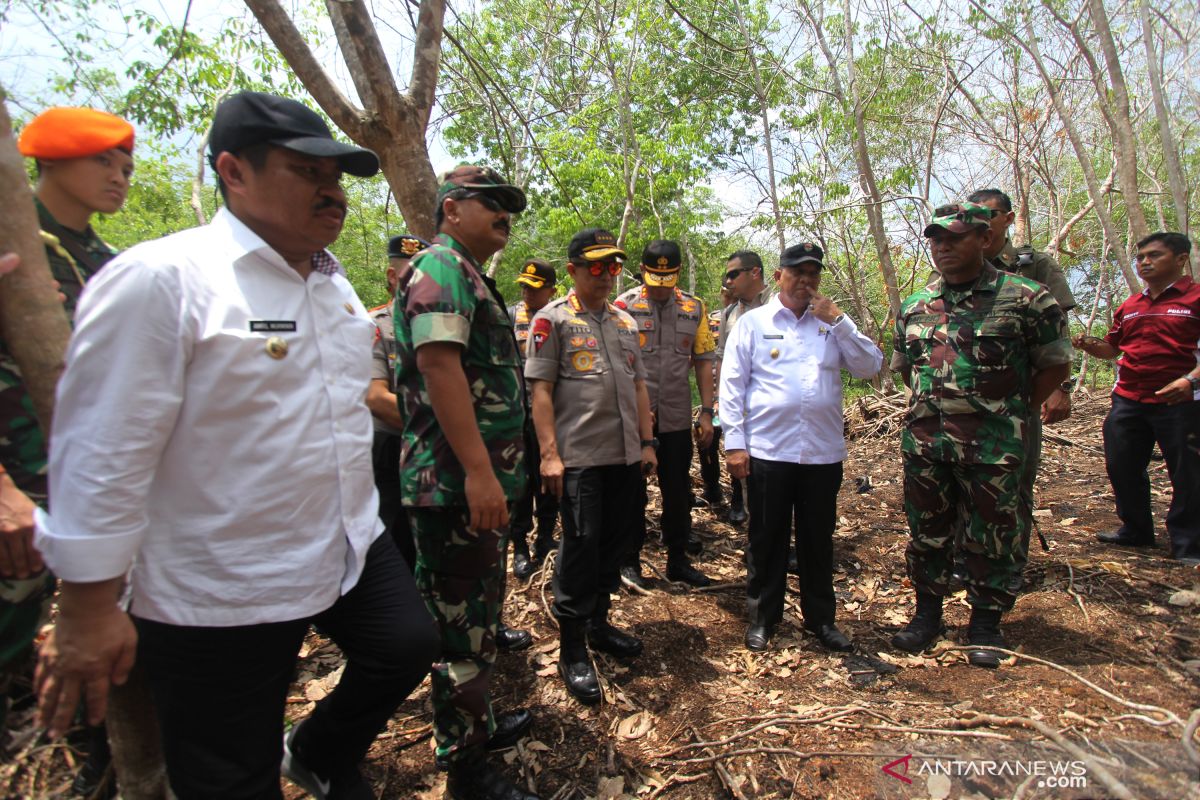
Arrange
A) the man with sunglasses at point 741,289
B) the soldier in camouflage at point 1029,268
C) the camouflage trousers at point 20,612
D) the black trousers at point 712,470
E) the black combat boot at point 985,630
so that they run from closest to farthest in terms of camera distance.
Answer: the camouflage trousers at point 20,612 → the black combat boot at point 985,630 → the soldier in camouflage at point 1029,268 → the man with sunglasses at point 741,289 → the black trousers at point 712,470

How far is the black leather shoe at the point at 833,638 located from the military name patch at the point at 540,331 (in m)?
2.21

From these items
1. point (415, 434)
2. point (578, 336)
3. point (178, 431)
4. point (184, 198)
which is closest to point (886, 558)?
point (578, 336)

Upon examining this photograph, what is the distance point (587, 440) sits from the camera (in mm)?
3207

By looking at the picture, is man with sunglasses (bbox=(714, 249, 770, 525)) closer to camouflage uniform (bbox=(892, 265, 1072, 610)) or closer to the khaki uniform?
the khaki uniform

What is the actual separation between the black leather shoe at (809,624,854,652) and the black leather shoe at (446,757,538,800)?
1.87 meters

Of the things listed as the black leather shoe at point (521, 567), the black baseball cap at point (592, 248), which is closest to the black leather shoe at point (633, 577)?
the black leather shoe at point (521, 567)

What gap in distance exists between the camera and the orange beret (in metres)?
2.44

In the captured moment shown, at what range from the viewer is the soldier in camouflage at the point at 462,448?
7.01ft

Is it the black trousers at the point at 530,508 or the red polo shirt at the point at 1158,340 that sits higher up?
the red polo shirt at the point at 1158,340

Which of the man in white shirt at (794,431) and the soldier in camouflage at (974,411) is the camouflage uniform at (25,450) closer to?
the man in white shirt at (794,431)

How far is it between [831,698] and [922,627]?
0.88 metres

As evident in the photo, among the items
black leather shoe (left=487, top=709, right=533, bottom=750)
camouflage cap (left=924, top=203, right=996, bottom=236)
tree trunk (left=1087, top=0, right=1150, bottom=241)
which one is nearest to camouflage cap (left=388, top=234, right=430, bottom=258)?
black leather shoe (left=487, top=709, right=533, bottom=750)

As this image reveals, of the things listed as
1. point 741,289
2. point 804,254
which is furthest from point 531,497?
point 804,254

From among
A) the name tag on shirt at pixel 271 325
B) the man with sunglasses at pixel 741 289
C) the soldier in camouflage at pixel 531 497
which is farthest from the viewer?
the man with sunglasses at pixel 741 289
